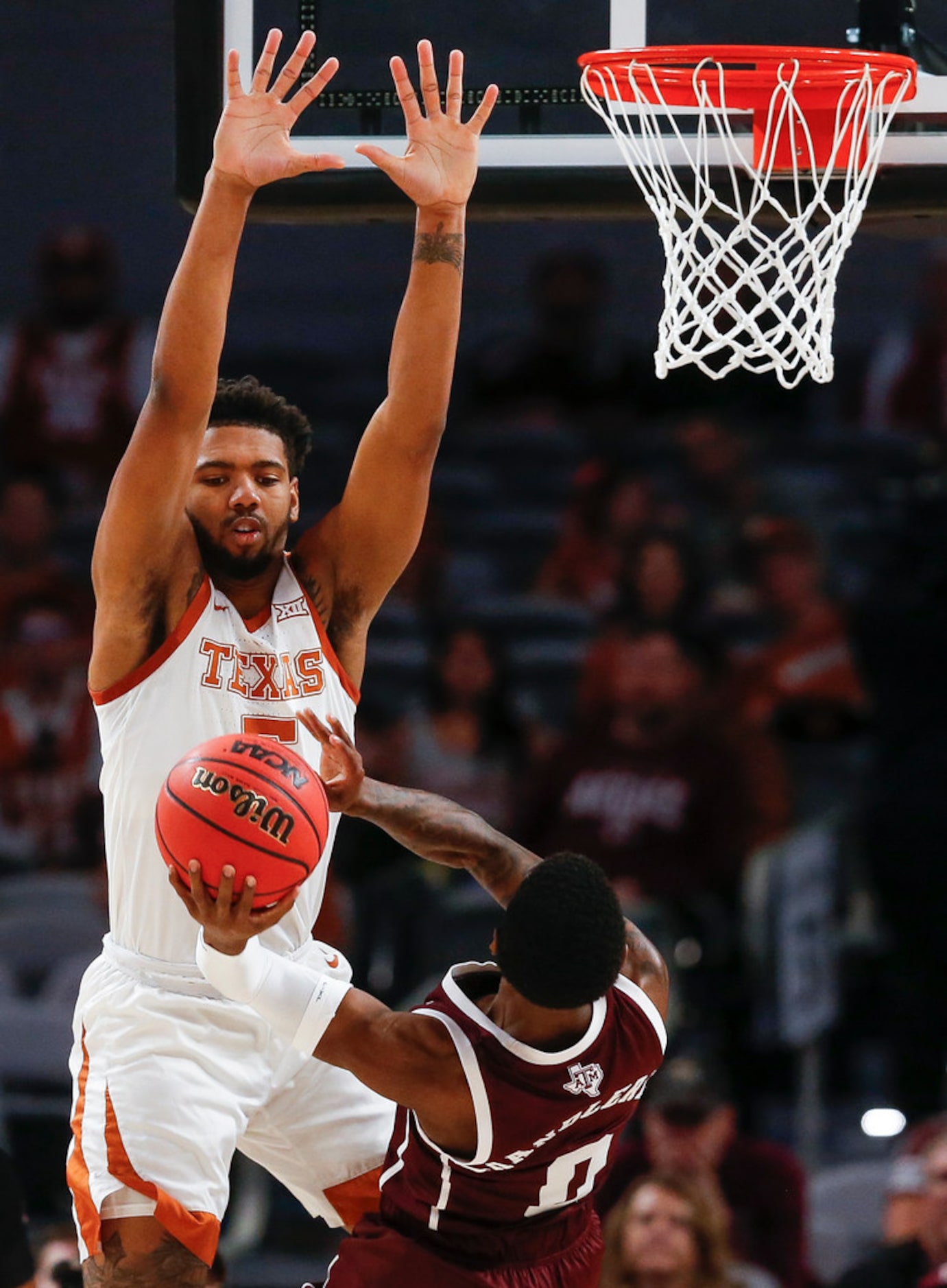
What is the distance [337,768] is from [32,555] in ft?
15.8

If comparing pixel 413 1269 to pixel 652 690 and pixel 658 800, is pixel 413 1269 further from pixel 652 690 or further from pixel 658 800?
pixel 652 690

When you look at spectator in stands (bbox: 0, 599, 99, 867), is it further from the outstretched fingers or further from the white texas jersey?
the outstretched fingers

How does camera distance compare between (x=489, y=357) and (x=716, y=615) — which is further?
(x=489, y=357)

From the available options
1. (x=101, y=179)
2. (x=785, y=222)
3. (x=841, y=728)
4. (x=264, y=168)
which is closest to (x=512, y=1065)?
(x=264, y=168)

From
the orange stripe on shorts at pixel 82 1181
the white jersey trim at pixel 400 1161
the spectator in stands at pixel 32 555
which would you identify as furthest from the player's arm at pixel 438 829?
the spectator in stands at pixel 32 555

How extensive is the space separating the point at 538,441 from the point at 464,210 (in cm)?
441

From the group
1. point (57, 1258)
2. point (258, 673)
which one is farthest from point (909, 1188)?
point (258, 673)

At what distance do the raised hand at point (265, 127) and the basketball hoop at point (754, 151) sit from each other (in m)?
0.85

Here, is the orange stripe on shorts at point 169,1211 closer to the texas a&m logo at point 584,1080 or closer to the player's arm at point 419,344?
the texas a&m logo at point 584,1080

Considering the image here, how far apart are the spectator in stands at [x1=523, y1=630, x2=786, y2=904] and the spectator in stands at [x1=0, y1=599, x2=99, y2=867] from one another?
6.15ft

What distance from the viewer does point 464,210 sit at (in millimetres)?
4535

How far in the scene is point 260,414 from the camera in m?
4.20

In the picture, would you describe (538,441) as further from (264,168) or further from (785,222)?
(264,168)

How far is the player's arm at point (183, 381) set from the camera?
151 inches
